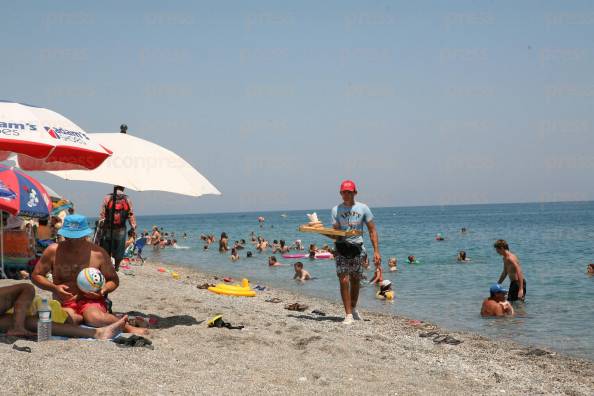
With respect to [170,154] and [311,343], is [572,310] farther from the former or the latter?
[170,154]

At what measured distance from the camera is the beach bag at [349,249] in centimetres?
779

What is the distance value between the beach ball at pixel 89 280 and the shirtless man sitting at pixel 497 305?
7096 mm

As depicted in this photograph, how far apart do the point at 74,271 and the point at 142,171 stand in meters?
1.28

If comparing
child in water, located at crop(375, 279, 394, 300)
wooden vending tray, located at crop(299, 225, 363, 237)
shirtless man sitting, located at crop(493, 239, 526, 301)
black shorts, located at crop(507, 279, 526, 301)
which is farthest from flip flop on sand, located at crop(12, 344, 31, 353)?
black shorts, located at crop(507, 279, 526, 301)

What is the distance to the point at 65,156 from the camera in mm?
5359

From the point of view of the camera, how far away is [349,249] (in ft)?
25.7

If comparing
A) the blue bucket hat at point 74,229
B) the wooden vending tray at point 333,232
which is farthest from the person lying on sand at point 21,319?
the wooden vending tray at point 333,232

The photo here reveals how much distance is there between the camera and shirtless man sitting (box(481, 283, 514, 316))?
1017cm

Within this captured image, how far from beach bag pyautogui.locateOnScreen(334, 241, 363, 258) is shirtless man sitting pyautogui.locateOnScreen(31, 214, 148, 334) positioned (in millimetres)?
3210

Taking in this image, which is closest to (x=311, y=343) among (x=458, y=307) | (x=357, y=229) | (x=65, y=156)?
(x=357, y=229)

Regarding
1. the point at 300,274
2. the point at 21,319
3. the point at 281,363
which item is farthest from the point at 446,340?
the point at 300,274

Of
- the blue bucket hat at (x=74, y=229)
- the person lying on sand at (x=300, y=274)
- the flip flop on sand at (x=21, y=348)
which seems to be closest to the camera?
the flip flop on sand at (x=21, y=348)

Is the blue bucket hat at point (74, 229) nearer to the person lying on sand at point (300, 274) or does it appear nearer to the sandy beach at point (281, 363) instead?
the sandy beach at point (281, 363)

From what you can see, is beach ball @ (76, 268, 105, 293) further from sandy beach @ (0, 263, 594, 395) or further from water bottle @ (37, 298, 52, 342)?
sandy beach @ (0, 263, 594, 395)
